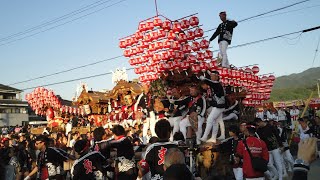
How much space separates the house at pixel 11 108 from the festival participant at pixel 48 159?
163 feet

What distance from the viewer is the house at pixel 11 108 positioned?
53531mm

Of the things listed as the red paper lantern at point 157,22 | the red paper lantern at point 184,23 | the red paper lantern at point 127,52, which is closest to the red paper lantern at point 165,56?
the red paper lantern at point 157,22

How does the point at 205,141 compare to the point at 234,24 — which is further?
the point at 234,24

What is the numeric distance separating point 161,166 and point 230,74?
14.7m

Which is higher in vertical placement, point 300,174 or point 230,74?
point 230,74

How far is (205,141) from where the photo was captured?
1054 cm

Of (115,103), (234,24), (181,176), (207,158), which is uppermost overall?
(234,24)

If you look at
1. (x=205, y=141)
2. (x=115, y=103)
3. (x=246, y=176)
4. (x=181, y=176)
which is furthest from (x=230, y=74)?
(x=181, y=176)

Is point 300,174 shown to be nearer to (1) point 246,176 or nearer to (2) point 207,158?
(1) point 246,176

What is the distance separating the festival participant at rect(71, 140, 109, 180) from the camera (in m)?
6.09

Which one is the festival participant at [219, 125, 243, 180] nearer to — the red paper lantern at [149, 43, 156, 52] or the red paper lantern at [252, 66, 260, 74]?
the red paper lantern at [149, 43, 156, 52]

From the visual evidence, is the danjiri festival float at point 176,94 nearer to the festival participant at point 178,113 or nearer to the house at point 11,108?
the festival participant at point 178,113

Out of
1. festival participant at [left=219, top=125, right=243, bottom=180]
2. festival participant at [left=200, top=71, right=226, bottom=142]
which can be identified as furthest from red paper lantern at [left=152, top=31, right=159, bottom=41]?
festival participant at [left=219, top=125, right=243, bottom=180]

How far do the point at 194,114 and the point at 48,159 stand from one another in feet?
16.9
